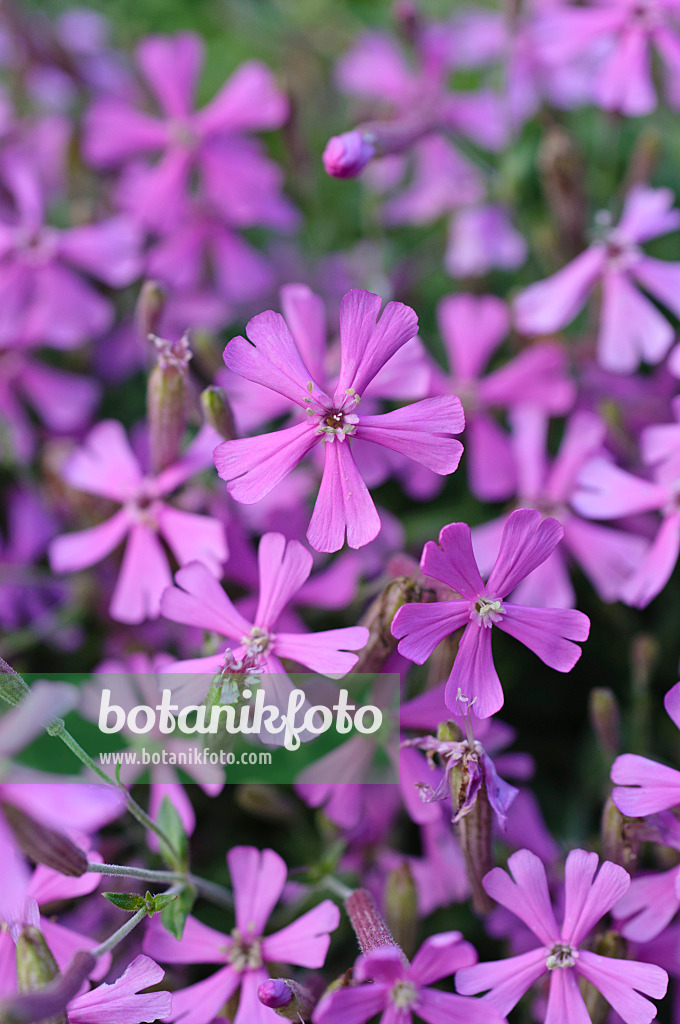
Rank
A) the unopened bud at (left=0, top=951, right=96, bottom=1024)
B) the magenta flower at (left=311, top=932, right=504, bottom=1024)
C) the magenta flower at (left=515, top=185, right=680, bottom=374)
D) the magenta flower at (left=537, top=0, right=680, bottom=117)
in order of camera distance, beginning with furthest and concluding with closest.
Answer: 1. the magenta flower at (left=537, top=0, right=680, bottom=117)
2. the magenta flower at (left=515, top=185, right=680, bottom=374)
3. the magenta flower at (left=311, top=932, right=504, bottom=1024)
4. the unopened bud at (left=0, top=951, right=96, bottom=1024)

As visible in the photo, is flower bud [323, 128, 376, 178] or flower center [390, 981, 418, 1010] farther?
flower bud [323, 128, 376, 178]

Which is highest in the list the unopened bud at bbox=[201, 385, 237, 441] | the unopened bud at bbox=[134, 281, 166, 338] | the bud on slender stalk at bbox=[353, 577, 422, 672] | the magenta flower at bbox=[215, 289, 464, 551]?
the unopened bud at bbox=[134, 281, 166, 338]

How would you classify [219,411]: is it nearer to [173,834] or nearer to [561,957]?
[173,834]

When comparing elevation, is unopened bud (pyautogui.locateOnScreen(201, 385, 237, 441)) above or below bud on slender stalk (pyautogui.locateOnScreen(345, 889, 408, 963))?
above

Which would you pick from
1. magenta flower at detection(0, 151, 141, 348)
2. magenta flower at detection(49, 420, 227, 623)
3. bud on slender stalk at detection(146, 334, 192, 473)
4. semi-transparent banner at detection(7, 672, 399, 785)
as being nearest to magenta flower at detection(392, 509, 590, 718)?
semi-transparent banner at detection(7, 672, 399, 785)

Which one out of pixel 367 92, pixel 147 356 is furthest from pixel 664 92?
pixel 147 356

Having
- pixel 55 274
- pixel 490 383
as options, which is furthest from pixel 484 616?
pixel 55 274

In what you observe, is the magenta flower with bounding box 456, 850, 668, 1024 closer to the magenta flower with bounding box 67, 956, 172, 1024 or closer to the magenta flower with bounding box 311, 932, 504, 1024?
the magenta flower with bounding box 311, 932, 504, 1024

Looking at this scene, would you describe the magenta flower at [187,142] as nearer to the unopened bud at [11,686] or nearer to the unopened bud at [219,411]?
the unopened bud at [219,411]

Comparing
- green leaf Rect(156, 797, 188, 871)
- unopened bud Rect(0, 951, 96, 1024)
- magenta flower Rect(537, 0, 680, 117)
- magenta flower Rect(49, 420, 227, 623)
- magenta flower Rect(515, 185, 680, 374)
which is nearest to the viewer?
unopened bud Rect(0, 951, 96, 1024)
